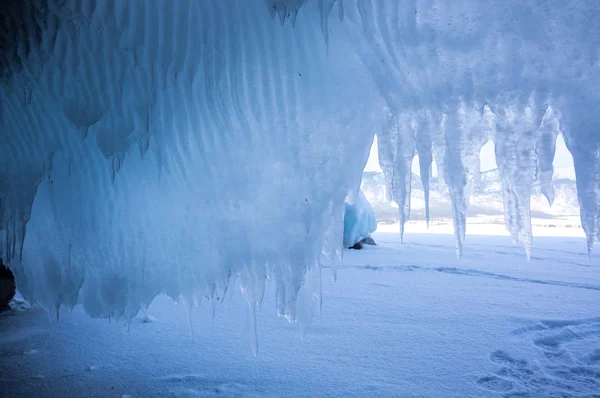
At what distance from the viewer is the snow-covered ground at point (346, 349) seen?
1956mm

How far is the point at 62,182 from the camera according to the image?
2182mm

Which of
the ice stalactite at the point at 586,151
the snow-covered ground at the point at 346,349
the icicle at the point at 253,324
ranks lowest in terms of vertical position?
the snow-covered ground at the point at 346,349

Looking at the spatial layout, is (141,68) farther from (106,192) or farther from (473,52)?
(473,52)

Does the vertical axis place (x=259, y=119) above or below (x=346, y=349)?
above

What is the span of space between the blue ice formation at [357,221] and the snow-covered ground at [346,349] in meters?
3.01

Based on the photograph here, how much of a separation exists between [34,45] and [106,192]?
2.87ft

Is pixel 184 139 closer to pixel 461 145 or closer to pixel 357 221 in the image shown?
pixel 461 145

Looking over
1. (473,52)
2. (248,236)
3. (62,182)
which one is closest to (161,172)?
(248,236)

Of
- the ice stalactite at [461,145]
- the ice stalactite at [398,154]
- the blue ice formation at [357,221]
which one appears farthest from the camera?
the blue ice formation at [357,221]

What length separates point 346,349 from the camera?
2436 mm

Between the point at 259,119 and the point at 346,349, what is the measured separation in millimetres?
1762

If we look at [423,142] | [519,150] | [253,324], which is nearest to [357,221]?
[253,324]

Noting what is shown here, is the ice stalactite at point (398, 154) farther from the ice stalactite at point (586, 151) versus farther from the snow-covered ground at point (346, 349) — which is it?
the snow-covered ground at point (346, 349)

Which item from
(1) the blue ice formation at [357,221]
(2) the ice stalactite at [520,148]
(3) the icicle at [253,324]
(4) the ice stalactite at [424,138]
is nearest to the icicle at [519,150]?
(2) the ice stalactite at [520,148]
